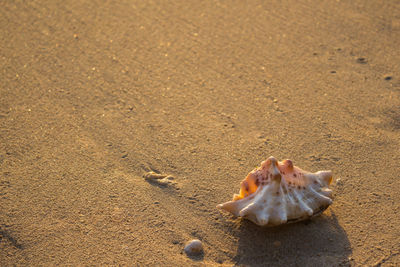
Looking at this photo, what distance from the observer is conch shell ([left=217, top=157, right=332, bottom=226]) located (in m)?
2.04

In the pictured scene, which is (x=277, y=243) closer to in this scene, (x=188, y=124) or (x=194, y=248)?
(x=194, y=248)

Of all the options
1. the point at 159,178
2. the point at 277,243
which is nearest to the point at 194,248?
the point at 277,243

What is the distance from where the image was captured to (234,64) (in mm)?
3514

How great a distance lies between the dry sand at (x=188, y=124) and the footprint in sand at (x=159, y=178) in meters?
0.02

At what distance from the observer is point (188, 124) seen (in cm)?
295

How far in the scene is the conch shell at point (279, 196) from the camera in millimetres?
2041

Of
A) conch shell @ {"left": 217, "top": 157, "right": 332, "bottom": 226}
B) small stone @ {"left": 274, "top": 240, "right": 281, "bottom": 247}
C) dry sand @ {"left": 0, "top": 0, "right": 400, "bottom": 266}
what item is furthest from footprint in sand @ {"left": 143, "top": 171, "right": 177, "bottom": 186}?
small stone @ {"left": 274, "top": 240, "right": 281, "bottom": 247}

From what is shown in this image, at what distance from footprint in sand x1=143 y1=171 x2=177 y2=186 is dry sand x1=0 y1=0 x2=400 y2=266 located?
0.08ft

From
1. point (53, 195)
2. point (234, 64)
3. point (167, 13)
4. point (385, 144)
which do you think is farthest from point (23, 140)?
point (385, 144)

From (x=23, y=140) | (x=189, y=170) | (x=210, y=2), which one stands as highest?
(x=210, y=2)

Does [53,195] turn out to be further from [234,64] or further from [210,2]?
[210,2]

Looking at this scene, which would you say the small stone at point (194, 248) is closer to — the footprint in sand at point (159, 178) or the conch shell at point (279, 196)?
the conch shell at point (279, 196)

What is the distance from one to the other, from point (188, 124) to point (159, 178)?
21.2 inches

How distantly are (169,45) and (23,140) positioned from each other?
1.48 metres
